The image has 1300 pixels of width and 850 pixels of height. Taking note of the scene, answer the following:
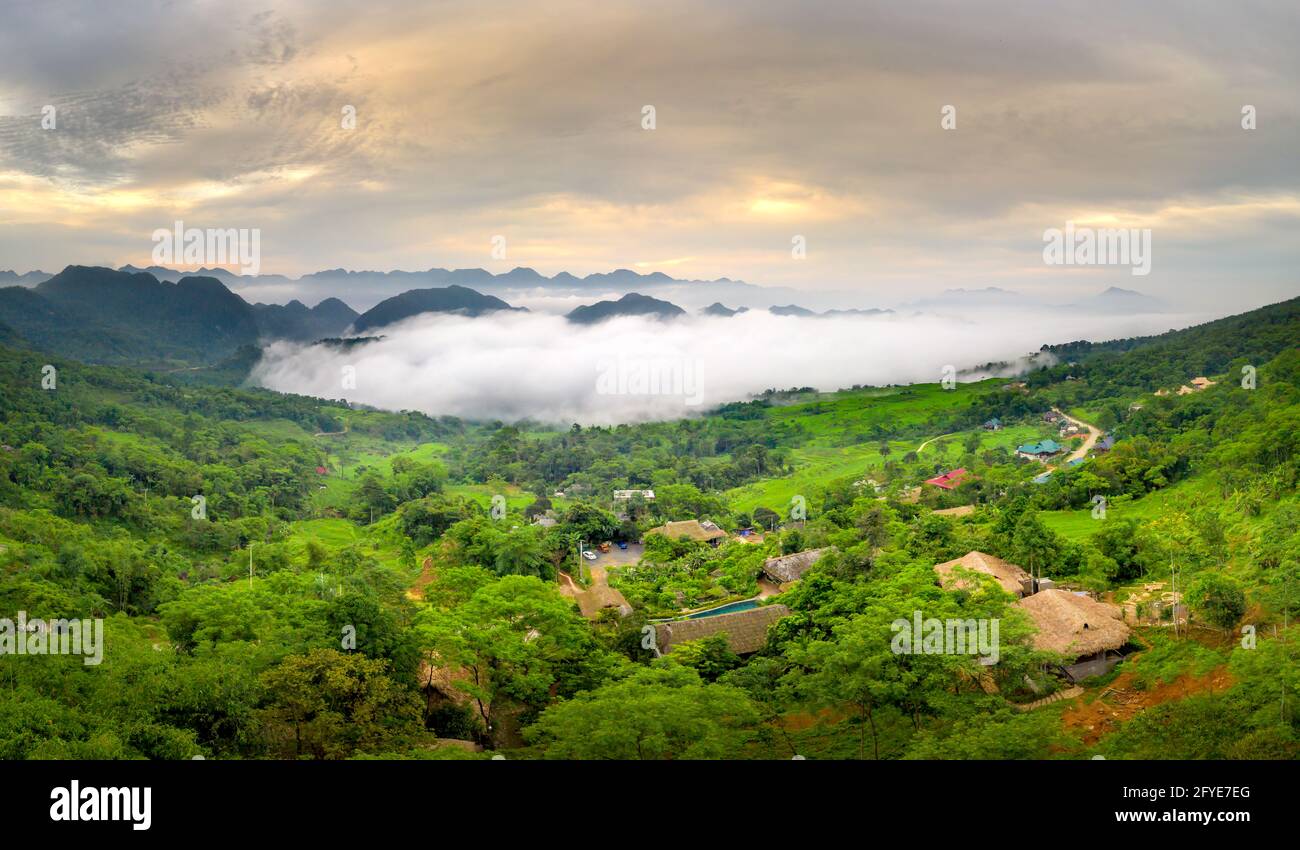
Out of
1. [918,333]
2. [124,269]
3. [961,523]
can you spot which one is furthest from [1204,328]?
[124,269]

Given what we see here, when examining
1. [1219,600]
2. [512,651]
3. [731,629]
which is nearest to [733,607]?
[731,629]

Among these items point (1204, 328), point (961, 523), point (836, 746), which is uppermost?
point (1204, 328)

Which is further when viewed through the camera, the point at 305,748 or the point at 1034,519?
the point at 1034,519

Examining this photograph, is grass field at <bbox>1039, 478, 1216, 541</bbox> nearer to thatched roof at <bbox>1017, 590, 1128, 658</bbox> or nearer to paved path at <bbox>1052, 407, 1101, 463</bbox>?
thatched roof at <bbox>1017, 590, 1128, 658</bbox>

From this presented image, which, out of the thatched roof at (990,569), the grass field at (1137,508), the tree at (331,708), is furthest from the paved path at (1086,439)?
the tree at (331,708)

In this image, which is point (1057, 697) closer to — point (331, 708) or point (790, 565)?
point (790, 565)
